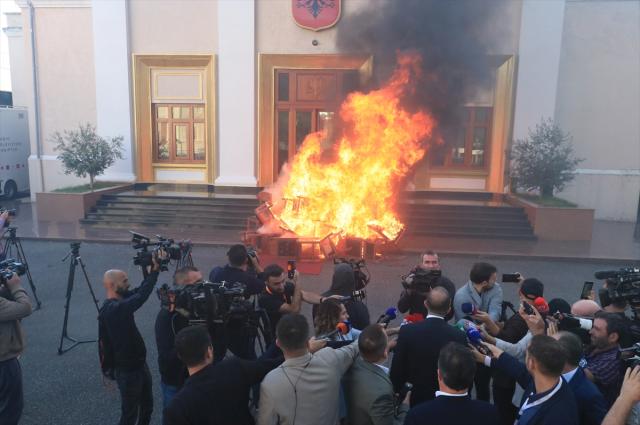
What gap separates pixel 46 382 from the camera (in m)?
5.32

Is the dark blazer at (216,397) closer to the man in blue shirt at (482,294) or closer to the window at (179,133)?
the man in blue shirt at (482,294)

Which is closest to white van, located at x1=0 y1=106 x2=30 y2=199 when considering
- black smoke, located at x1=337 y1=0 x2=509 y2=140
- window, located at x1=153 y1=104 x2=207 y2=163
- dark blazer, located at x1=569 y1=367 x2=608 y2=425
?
window, located at x1=153 y1=104 x2=207 y2=163

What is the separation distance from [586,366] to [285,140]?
16.3 m

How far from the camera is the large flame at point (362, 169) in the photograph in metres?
12.5

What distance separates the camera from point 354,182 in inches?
529

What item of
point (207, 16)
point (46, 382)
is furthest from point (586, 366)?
point (207, 16)

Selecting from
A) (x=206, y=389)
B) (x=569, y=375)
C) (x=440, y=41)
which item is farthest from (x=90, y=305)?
(x=440, y=41)

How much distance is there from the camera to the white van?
63.9 ft

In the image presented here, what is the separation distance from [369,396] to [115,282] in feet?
7.93

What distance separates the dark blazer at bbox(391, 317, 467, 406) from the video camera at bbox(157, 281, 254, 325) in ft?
4.07

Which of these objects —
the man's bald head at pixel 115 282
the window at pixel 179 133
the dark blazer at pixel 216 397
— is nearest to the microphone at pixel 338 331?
the dark blazer at pixel 216 397

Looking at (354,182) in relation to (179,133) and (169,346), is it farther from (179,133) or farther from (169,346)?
(169,346)

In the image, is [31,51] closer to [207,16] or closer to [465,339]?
[207,16]

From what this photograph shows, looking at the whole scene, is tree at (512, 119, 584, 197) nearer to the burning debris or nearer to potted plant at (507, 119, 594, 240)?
potted plant at (507, 119, 594, 240)
